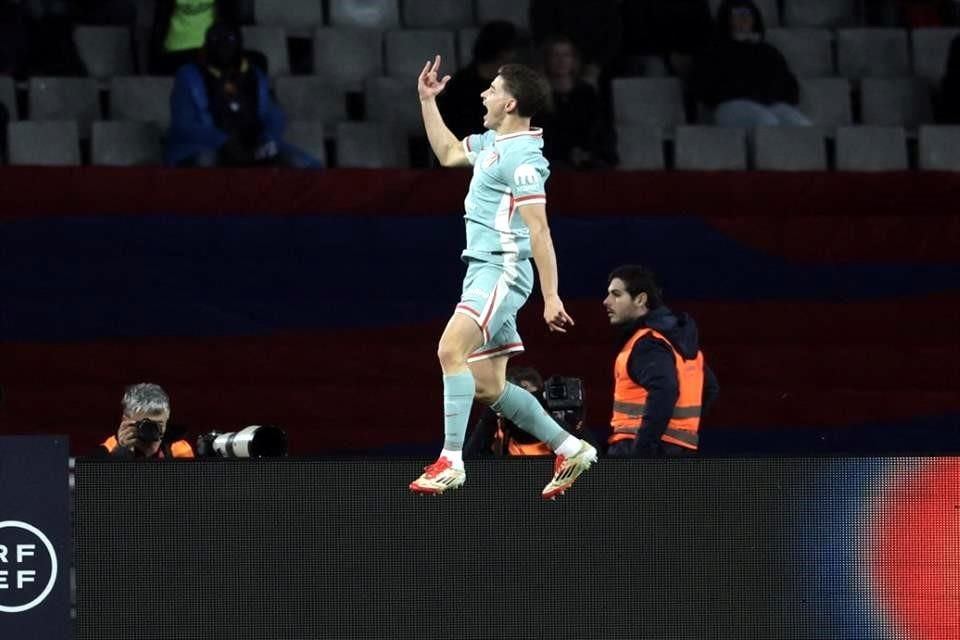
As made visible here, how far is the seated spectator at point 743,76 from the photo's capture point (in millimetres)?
13477

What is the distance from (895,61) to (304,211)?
429cm

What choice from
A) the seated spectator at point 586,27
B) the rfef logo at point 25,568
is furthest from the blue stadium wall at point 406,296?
the rfef logo at point 25,568

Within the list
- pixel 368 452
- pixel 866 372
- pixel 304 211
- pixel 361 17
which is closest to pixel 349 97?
pixel 361 17

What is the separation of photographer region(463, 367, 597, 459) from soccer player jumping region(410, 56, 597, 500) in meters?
0.72

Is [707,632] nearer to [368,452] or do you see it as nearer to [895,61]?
[368,452]

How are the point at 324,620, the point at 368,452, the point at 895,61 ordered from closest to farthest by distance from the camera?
the point at 324,620 → the point at 368,452 → the point at 895,61

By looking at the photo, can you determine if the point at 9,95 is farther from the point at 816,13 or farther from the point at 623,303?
the point at 816,13

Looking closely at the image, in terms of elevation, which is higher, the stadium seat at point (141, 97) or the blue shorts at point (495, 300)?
the stadium seat at point (141, 97)

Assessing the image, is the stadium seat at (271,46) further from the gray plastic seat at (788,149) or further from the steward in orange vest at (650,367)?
the steward in orange vest at (650,367)

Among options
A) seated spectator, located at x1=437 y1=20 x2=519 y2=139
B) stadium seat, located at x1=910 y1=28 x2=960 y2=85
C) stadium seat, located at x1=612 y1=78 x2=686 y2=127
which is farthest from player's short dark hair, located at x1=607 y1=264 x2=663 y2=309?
stadium seat, located at x1=910 y1=28 x2=960 y2=85

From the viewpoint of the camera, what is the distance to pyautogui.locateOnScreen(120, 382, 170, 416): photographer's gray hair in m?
9.22

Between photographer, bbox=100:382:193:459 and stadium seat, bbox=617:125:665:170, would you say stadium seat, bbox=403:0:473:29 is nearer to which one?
stadium seat, bbox=617:125:665:170

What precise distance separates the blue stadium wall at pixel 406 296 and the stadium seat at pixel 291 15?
194 centimetres

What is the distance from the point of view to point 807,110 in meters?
14.1
